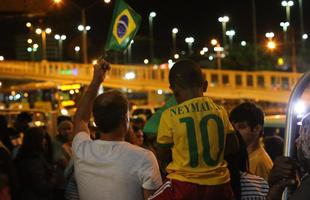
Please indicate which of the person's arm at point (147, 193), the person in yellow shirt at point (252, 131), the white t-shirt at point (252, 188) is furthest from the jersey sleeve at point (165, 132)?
the person in yellow shirt at point (252, 131)

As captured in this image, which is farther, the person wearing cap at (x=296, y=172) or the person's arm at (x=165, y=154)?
the person's arm at (x=165, y=154)

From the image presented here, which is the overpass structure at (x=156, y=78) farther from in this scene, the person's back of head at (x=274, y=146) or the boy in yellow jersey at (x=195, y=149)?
the boy in yellow jersey at (x=195, y=149)

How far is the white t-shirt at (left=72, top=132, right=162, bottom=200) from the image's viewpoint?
3.79 meters

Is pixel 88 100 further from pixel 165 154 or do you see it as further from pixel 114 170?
pixel 165 154

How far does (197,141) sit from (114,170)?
0.61 m

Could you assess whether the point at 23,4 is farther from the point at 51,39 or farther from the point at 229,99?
the point at 51,39

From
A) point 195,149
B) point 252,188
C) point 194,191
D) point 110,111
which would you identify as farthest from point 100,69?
point 252,188

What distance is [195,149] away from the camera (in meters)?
3.53

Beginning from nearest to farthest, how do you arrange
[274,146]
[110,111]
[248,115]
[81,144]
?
[110,111] → [81,144] → [248,115] → [274,146]

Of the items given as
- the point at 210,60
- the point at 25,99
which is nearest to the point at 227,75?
the point at 25,99

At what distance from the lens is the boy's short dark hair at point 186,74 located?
3.70 metres

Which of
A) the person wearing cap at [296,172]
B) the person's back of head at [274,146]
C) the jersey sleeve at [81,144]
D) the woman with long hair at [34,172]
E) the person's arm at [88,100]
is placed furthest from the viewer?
the woman with long hair at [34,172]

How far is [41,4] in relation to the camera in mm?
8055

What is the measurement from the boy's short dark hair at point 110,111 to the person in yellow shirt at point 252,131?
138cm
